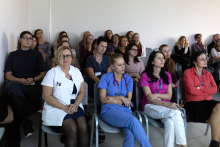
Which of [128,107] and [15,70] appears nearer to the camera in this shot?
[128,107]

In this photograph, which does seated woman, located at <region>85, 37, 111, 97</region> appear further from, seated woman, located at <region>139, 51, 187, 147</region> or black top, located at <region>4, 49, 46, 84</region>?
seated woman, located at <region>139, 51, 187, 147</region>

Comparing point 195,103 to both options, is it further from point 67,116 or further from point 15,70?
point 15,70

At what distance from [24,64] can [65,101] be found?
3.59ft

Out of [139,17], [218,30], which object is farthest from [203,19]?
[139,17]

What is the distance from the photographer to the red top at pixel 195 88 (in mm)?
2426

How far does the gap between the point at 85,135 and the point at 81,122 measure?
132 millimetres

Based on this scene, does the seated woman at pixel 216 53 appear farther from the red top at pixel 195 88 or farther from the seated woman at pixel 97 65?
the seated woman at pixel 97 65

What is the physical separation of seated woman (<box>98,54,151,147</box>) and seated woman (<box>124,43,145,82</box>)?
2.98 feet

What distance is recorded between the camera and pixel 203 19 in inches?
237

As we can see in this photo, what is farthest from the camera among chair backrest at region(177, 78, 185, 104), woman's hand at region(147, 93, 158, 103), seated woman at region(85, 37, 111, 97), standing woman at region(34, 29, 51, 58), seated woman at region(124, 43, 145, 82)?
standing woman at region(34, 29, 51, 58)

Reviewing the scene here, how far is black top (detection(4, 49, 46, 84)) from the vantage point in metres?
2.63

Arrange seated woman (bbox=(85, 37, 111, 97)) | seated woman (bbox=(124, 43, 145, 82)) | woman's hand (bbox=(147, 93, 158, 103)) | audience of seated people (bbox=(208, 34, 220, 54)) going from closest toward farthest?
woman's hand (bbox=(147, 93, 158, 103)) → seated woman (bbox=(85, 37, 111, 97)) → seated woman (bbox=(124, 43, 145, 82)) → audience of seated people (bbox=(208, 34, 220, 54))

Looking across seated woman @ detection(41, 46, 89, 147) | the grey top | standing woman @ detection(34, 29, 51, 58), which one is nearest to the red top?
seated woman @ detection(41, 46, 89, 147)

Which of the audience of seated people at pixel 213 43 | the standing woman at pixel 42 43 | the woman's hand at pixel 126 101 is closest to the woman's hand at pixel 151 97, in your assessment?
the woman's hand at pixel 126 101
